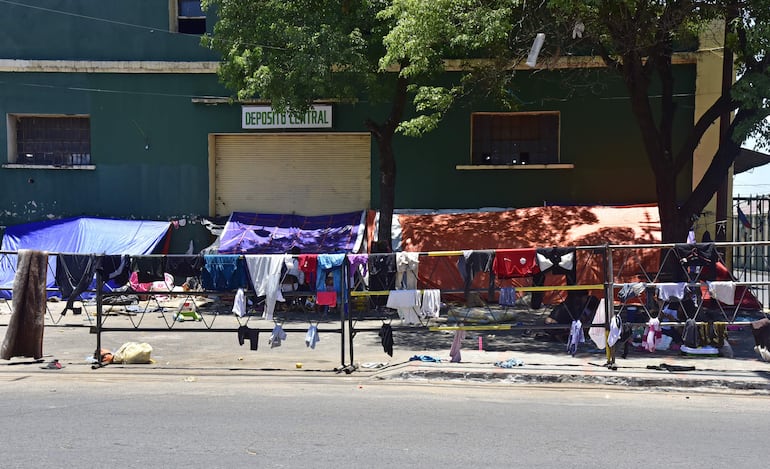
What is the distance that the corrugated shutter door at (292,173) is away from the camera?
19125 millimetres

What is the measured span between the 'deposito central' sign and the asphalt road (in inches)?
426

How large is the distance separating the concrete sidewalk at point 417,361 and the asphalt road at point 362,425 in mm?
388

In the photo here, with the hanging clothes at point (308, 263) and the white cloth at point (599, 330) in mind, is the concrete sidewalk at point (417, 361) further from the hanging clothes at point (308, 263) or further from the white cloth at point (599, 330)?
the hanging clothes at point (308, 263)

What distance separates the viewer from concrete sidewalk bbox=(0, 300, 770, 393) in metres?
9.16

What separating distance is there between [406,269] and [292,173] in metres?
9.99

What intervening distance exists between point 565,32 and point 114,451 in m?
10.7

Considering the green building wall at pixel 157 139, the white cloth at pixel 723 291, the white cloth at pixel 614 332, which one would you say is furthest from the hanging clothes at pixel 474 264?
the green building wall at pixel 157 139

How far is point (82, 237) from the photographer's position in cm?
1819

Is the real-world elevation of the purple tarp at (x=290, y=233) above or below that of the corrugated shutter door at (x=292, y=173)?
below

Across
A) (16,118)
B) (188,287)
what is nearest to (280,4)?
(188,287)

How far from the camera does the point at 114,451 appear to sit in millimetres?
5914

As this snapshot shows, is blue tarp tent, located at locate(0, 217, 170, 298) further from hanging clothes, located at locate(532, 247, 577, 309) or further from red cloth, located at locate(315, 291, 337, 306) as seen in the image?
hanging clothes, located at locate(532, 247, 577, 309)

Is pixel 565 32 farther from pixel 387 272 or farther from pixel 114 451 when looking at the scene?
pixel 114 451

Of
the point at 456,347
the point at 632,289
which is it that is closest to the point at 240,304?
the point at 456,347
